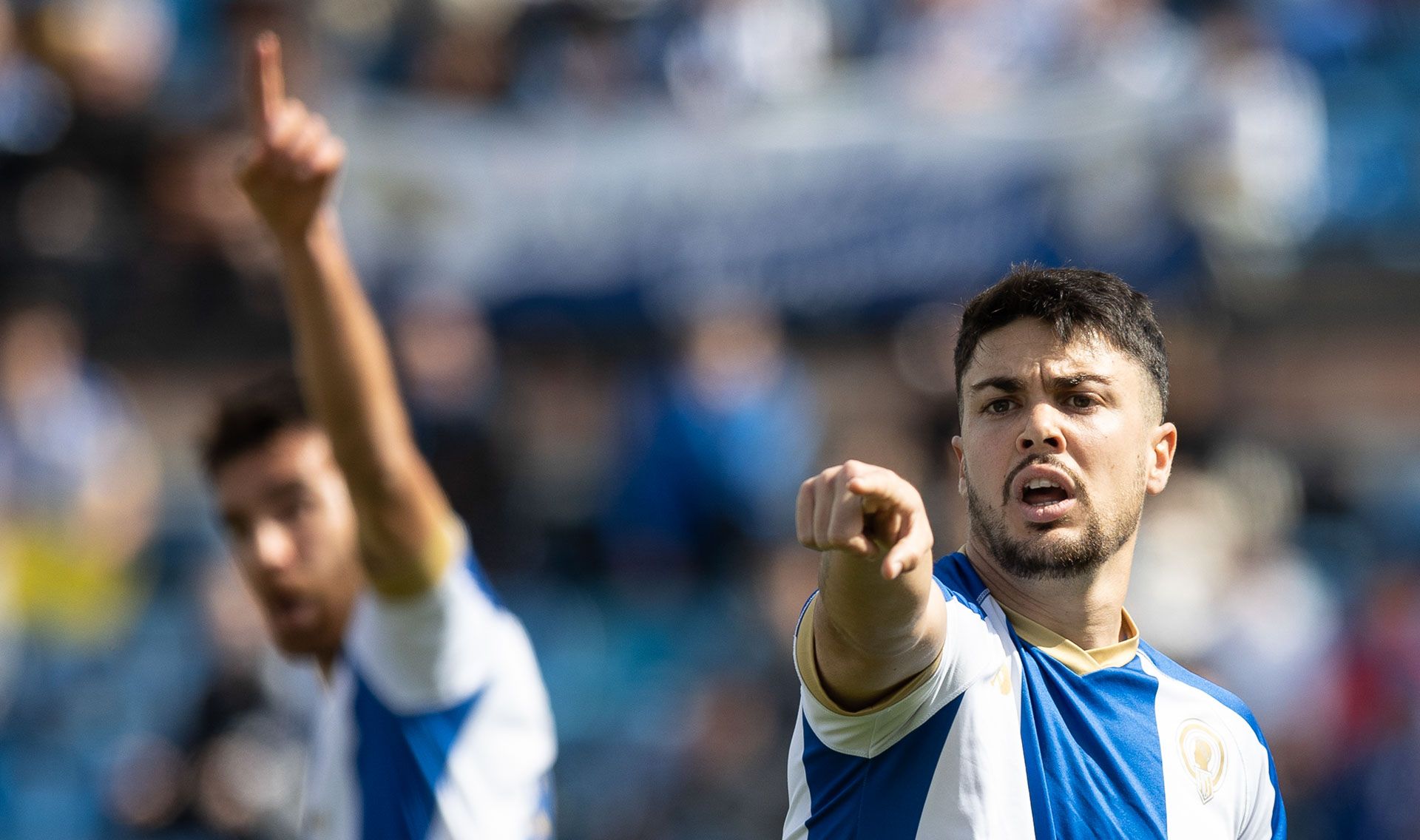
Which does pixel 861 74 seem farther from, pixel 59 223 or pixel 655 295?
pixel 59 223

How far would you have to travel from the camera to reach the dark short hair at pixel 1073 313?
2861 mm

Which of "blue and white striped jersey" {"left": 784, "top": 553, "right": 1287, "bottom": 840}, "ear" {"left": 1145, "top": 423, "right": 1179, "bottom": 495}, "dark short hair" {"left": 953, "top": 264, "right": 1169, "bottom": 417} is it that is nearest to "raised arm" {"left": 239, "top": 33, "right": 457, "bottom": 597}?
"blue and white striped jersey" {"left": 784, "top": 553, "right": 1287, "bottom": 840}

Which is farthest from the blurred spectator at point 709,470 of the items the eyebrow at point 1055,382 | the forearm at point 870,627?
the forearm at point 870,627

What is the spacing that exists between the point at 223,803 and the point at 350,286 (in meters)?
3.42

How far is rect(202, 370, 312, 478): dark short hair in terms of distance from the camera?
4.32 metres

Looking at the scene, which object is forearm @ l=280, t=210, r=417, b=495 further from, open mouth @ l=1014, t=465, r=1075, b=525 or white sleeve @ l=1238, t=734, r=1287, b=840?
white sleeve @ l=1238, t=734, r=1287, b=840

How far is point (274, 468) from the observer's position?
4246 mm

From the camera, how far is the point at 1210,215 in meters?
9.49

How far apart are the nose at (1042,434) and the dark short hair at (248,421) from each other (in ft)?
7.68

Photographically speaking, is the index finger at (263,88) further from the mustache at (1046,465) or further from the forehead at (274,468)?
the mustache at (1046,465)

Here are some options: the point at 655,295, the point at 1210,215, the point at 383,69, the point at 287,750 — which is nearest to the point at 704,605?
the point at 655,295

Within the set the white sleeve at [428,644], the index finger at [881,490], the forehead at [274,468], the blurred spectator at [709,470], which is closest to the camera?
the index finger at [881,490]

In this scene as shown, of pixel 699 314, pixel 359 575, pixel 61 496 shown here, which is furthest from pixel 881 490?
pixel 61 496

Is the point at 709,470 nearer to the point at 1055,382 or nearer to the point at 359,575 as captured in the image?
the point at 359,575
